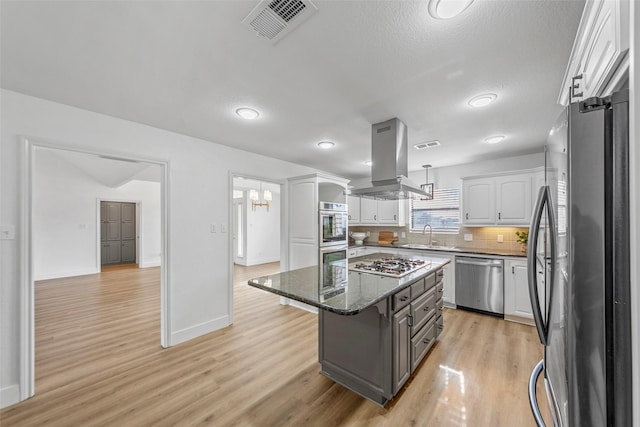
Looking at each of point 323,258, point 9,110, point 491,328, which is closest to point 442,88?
point 323,258

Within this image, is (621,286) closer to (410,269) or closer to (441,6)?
(441,6)

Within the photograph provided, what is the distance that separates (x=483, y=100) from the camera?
2156 mm

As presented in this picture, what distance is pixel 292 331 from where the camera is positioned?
3217 millimetres

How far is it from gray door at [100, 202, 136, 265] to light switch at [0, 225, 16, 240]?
6762 millimetres

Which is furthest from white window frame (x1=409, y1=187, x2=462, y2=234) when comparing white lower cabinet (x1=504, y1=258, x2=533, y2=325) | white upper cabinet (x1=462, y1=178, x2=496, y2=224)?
white lower cabinet (x1=504, y1=258, x2=533, y2=325)

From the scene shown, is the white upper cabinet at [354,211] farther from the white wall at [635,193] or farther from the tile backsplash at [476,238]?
the white wall at [635,193]

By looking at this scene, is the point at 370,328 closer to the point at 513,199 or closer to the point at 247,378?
the point at 247,378

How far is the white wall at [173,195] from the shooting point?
1.97 metres

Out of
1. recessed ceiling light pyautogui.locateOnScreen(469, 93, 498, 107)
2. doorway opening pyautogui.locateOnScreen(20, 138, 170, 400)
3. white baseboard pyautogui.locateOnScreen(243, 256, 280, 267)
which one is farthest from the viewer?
white baseboard pyautogui.locateOnScreen(243, 256, 280, 267)

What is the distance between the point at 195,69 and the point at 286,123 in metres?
1.07

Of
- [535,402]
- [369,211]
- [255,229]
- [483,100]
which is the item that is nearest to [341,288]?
[535,402]

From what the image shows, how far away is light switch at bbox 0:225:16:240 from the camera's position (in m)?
1.94

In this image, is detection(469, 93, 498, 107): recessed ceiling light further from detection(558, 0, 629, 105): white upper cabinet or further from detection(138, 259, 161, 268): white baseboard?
detection(138, 259, 161, 268): white baseboard

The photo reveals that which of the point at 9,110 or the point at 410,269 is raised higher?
the point at 9,110
